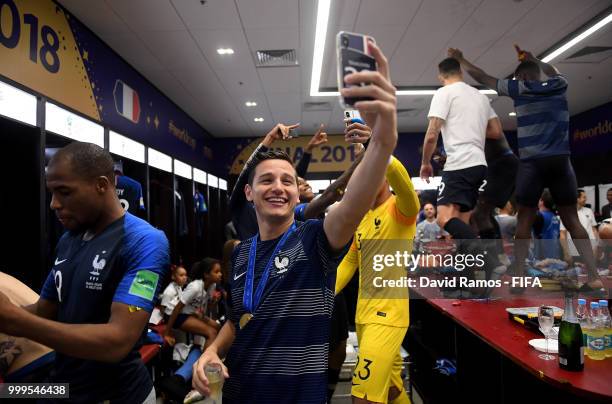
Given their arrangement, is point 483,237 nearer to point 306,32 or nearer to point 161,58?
point 306,32

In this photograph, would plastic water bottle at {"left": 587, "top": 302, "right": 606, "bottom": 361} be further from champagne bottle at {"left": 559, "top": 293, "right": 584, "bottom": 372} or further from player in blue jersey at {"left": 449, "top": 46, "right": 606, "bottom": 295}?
player in blue jersey at {"left": 449, "top": 46, "right": 606, "bottom": 295}

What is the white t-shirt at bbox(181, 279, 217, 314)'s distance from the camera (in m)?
3.87

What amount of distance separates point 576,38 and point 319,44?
11.0 ft

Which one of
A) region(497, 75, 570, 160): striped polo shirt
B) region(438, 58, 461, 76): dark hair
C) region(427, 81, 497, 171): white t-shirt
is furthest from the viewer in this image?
region(438, 58, 461, 76): dark hair

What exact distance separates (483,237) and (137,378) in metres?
2.59

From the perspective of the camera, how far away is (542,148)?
268 cm

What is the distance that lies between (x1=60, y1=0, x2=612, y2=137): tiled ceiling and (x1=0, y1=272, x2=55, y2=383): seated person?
3.42 metres

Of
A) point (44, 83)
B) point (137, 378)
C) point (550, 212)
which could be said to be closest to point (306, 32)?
point (44, 83)

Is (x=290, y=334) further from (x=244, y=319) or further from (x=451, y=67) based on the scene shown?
(x=451, y=67)

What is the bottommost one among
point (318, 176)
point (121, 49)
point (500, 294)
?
point (500, 294)

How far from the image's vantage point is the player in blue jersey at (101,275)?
4.08 ft

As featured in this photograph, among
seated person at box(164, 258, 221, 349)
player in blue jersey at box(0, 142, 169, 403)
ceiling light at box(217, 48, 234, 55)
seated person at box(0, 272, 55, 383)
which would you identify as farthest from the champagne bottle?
ceiling light at box(217, 48, 234, 55)

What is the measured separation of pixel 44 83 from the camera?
3.55 meters

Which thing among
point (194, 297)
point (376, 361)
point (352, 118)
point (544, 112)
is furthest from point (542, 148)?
point (194, 297)
